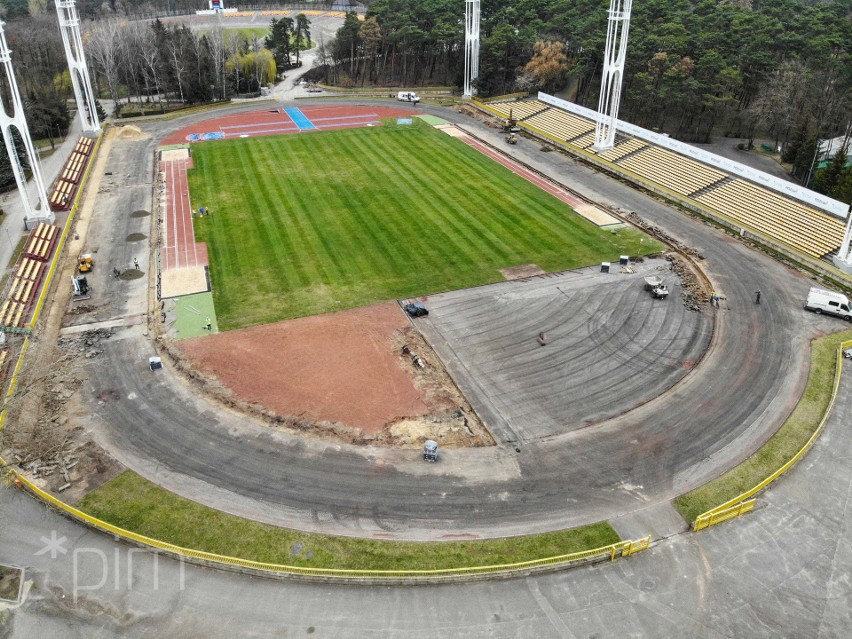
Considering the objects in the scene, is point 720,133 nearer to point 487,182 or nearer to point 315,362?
point 487,182

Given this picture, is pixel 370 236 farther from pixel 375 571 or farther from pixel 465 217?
pixel 375 571

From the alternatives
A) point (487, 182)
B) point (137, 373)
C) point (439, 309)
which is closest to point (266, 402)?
point (137, 373)

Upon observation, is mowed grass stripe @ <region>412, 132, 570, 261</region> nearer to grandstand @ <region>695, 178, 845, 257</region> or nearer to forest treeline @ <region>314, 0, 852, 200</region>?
grandstand @ <region>695, 178, 845, 257</region>

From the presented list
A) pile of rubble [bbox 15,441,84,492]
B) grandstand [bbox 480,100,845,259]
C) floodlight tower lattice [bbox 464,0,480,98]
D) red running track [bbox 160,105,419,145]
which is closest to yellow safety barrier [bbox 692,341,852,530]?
grandstand [bbox 480,100,845,259]

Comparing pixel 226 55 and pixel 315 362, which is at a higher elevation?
pixel 226 55

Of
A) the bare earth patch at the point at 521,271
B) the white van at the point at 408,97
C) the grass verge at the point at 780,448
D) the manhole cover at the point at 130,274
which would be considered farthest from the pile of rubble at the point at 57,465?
the white van at the point at 408,97

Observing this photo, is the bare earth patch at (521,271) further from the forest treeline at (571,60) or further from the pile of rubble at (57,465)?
the forest treeline at (571,60)

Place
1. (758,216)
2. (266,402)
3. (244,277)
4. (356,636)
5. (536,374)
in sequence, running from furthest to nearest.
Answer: (758,216) → (244,277) → (536,374) → (266,402) → (356,636)
